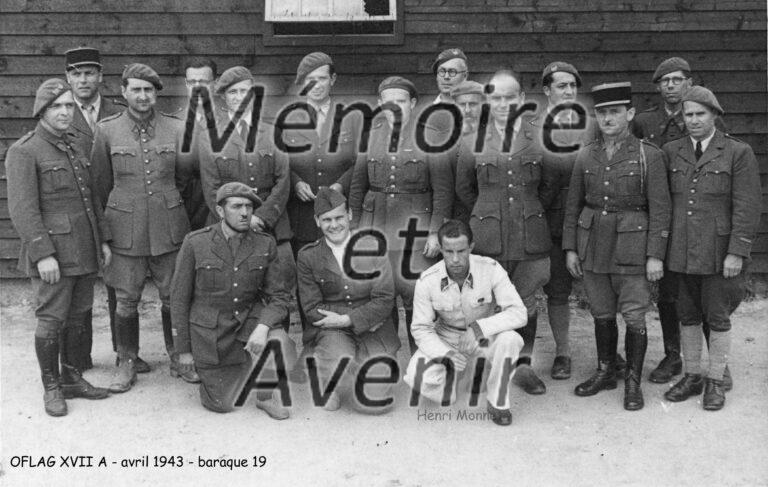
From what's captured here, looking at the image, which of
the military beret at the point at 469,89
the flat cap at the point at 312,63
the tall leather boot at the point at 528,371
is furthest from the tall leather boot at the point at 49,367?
the military beret at the point at 469,89

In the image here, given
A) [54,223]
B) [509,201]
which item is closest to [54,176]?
[54,223]

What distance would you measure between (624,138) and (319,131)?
1.86 meters

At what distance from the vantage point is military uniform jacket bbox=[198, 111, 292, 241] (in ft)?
15.7

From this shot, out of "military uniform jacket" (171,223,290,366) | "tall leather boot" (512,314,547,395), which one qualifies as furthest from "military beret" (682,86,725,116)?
"military uniform jacket" (171,223,290,366)

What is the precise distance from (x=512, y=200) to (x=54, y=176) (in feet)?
8.63

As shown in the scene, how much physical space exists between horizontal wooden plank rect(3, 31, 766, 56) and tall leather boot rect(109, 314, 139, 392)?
2.47 meters

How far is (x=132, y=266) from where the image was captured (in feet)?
15.7

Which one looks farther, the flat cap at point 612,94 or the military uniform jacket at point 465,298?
the military uniform jacket at point 465,298

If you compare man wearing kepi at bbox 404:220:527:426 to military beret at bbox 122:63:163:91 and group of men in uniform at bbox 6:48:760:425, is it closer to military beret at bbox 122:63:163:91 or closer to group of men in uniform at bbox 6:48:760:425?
group of men in uniform at bbox 6:48:760:425

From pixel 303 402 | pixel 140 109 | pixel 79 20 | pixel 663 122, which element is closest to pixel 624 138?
pixel 663 122

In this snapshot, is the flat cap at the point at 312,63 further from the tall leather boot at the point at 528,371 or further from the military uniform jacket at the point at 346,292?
the tall leather boot at the point at 528,371

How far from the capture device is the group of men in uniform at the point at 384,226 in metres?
4.35

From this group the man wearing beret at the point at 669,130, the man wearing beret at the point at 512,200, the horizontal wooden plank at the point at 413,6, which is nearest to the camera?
the man wearing beret at the point at 512,200

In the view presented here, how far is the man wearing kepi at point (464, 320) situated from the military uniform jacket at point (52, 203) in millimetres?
1945
